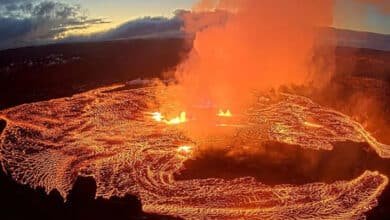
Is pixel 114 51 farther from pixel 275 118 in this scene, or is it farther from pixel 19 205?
pixel 19 205

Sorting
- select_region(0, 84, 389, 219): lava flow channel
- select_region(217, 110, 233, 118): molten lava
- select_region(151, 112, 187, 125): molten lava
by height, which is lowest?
select_region(0, 84, 389, 219): lava flow channel


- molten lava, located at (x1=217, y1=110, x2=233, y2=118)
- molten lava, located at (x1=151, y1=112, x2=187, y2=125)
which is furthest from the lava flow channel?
molten lava, located at (x1=217, y1=110, x2=233, y2=118)

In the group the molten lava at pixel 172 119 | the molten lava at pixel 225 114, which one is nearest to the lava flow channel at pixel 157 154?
the molten lava at pixel 172 119

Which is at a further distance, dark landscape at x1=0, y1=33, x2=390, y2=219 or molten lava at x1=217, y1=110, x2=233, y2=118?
molten lava at x1=217, y1=110, x2=233, y2=118

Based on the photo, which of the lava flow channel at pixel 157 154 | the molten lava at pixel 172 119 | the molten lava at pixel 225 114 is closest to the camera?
the lava flow channel at pixel 157 154

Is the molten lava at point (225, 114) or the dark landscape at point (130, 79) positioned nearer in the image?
the dark landscape at point (130, 79)

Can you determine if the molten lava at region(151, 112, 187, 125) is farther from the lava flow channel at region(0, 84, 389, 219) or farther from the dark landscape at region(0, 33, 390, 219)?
the dark landscape at region(0, 33, 390, 219)

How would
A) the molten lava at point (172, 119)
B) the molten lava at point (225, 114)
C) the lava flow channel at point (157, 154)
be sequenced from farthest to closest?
the molten lava at point (225, 114) → the molten lava at point (172, 119) → the lava flow channel at point (157, 154)

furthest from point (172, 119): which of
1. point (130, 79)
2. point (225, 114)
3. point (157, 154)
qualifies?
point (130, 79)

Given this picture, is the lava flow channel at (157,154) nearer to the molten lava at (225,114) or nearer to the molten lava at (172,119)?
the molten lava at (172,119)
